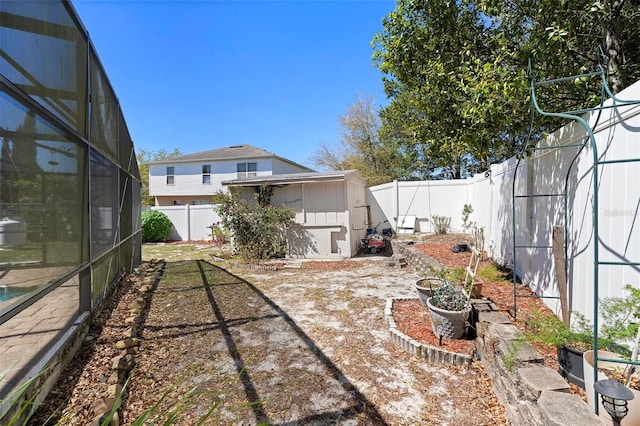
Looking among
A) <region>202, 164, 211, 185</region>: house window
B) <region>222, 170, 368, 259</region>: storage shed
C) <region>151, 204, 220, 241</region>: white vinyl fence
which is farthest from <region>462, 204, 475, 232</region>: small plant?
<region>202, 164, 211, 185</region>: house window

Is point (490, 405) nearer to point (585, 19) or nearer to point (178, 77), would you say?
point (585, 19)

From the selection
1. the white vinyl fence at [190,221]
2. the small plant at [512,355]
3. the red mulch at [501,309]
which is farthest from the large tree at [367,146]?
the small plant at [512,355]

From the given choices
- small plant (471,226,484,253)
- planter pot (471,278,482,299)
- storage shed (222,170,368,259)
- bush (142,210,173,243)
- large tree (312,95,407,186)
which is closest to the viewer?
planter pot (471,278,482,299)

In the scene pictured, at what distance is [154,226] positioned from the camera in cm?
1544

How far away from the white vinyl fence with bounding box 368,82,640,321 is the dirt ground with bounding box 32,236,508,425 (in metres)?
1.56

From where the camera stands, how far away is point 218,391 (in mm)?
2873

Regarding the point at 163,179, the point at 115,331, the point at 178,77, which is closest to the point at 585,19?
the point at 115,331

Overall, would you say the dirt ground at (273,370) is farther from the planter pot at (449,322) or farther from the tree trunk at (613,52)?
the tree trunk at (613,52)

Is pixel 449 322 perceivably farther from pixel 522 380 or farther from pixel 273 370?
pixel 273 370

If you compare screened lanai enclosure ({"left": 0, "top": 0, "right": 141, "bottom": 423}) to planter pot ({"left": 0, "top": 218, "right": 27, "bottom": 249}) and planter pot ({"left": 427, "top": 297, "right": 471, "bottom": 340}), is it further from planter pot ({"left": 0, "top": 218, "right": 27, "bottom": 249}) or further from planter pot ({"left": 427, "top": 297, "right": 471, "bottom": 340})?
planter pot ({"left": 427, "top": 297, "right": 471, "bottom": 340})

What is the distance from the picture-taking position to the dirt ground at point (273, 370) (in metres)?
2.54

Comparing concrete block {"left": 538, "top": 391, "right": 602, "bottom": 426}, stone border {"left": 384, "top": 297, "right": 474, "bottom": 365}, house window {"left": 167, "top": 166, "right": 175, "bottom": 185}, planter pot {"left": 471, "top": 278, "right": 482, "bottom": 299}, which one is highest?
house window {"left": 167, "top": 166, "right": 175, "bottom": 185}

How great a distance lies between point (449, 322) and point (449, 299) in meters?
0.31

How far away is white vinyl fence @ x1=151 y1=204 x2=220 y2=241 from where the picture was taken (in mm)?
15812
